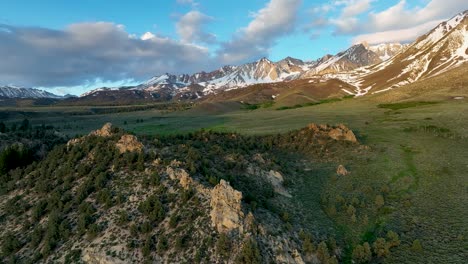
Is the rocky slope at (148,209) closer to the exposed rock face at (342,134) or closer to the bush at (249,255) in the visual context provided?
the bush at (249,255)

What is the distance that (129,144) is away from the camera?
43.2 metres

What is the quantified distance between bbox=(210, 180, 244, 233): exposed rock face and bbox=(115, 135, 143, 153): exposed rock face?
46.6 ft

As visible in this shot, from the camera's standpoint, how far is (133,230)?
30.7 m

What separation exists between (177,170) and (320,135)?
119 feet

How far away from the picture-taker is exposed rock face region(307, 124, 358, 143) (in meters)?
63.9

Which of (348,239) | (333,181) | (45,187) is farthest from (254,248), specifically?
(45,187)

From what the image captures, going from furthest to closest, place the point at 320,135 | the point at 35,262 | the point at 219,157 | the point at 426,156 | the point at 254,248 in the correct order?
the point at 320,135 < the point at 426,156 < the point at 219,157 < the point at 35,262 < the point at 254,248

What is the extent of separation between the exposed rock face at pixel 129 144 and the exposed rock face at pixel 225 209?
46.6 ft

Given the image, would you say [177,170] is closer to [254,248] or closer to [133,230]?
[133,230]

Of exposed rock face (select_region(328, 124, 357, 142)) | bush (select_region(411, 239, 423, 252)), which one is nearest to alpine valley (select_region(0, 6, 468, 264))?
bush (select_region(411, 239, 423, 252))

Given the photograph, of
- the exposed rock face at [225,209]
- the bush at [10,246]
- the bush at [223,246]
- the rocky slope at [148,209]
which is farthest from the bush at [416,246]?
the bush at [10,246]

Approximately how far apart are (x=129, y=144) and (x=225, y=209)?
17980 millimetres

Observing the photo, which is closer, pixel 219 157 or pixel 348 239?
pixel 348 239

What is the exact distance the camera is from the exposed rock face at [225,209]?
30.1 m
